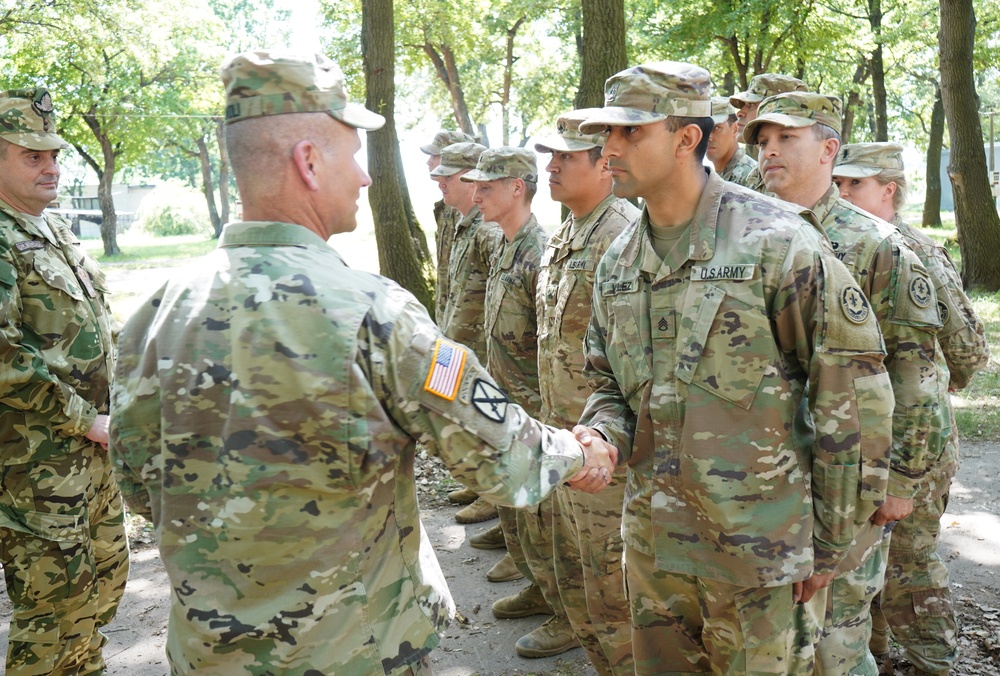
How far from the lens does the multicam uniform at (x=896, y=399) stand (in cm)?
324

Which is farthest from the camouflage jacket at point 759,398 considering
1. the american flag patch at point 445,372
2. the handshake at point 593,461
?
the american flag patch at point 445,372

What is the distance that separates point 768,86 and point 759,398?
3.51 metres

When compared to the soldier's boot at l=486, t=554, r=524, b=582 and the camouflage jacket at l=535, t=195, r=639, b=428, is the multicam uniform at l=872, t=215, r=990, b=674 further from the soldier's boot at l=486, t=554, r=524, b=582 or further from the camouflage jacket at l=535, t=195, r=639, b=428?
the soldier's boot at l=486, t=554, r=524, b=582

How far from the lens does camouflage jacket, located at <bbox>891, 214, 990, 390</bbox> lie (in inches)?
158

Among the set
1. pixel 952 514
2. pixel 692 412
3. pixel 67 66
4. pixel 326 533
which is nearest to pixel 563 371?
pixel 692 412

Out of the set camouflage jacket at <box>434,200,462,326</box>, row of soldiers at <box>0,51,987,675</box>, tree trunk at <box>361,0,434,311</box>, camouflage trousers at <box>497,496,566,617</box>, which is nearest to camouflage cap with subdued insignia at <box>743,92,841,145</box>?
row of soldiers at <box>0,51,987,675</box>

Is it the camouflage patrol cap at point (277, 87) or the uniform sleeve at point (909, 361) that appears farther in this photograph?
the uniform sleeve at point (909, 361)

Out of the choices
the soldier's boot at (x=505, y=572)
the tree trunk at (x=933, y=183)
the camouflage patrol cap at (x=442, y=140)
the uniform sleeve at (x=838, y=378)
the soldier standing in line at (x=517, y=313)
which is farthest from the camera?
the tree trunk at (x=933, y=183)

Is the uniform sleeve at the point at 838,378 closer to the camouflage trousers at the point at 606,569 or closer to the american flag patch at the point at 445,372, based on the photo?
the american flag patch at the point at 445,372

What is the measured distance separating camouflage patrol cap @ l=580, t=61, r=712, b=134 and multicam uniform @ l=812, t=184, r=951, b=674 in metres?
1.00

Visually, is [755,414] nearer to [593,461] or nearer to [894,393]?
[593,461]

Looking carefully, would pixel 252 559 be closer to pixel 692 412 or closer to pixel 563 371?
pixel 692 412

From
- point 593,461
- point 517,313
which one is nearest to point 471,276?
point 517,313

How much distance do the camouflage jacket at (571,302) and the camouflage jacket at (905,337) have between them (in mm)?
1150
